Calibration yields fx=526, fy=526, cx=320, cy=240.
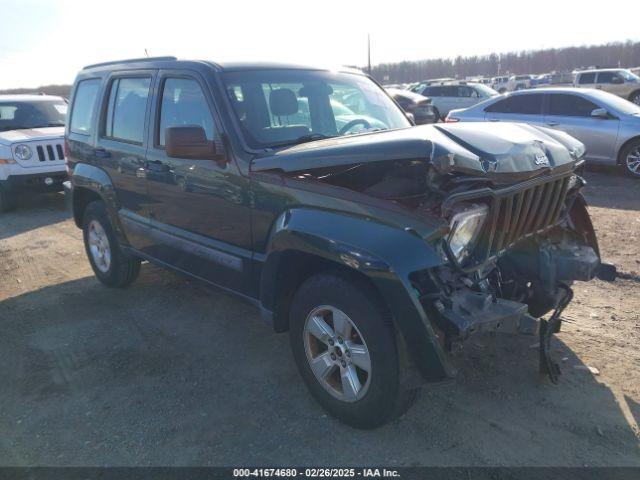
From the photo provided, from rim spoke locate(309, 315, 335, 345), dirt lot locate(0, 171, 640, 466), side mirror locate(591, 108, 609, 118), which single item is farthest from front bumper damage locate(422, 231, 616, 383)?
side mirror locate(591, 108, 609, 118)

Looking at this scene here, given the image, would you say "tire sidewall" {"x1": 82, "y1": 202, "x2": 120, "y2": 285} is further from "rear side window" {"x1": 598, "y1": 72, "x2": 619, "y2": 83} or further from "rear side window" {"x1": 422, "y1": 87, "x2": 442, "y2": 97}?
"rear side window" {"x1": 598, "y1": 72, "x2": 619, "y2": 83}

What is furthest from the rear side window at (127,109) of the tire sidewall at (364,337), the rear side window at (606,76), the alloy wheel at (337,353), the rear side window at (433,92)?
the rear side window at (606,76)

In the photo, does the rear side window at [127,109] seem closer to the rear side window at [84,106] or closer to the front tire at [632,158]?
the rear side window at [84,106]

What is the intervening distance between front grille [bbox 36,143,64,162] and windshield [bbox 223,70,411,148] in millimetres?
6742

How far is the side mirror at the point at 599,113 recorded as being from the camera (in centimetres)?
944

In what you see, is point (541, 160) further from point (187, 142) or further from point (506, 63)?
point (506, 63)

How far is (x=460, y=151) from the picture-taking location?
103 inches

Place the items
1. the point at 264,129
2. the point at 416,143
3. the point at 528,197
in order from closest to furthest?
the point at 416,143, the point at 528,197, the point at 264,129

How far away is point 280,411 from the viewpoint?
325 cm

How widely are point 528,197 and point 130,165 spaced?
10.4 feet

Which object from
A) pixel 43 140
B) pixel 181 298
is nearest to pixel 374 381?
pixel 181 298

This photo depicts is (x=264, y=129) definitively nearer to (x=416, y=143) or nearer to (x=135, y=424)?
(x=416, y=143)

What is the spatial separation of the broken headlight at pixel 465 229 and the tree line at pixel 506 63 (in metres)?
74.4

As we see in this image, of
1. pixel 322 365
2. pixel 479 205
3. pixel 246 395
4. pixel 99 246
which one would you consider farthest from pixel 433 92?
pixel 322 365
